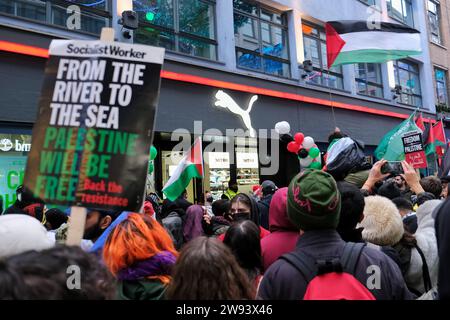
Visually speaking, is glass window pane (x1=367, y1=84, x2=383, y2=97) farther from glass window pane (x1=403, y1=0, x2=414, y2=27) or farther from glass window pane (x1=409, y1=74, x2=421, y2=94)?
glass window pane (x1=403, y1=0, x2=414, y2=27)

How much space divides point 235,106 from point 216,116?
29.5 inches

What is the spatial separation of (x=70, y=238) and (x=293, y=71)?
12390 millimetres

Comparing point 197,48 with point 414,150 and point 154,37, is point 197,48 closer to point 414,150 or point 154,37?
point 154,37

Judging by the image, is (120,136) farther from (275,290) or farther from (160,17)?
(160,17)

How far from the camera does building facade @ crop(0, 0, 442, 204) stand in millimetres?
8312

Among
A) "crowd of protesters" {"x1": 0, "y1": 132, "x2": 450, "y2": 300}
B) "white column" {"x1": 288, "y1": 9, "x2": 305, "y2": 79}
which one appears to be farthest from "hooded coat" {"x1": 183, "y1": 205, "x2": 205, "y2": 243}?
"white column" {"x1": 288, "y1": 9, "x2": 305, "y2": 79}

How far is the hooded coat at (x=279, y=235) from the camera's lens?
2.98m

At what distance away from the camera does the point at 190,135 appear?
11.2m

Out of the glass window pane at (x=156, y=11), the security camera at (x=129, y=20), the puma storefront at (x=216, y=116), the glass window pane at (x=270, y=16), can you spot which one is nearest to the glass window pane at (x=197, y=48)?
the glass window pane at (x=156, y=11)

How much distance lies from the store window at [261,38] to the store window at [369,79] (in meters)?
3.96

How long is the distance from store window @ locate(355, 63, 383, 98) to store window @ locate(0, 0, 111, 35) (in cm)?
1033

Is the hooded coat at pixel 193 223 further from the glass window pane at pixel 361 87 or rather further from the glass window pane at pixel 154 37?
the glass window pane at pixel 361 87

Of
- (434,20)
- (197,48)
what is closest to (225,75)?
(197,48)

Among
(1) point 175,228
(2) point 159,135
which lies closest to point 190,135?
(2) point 159,135
